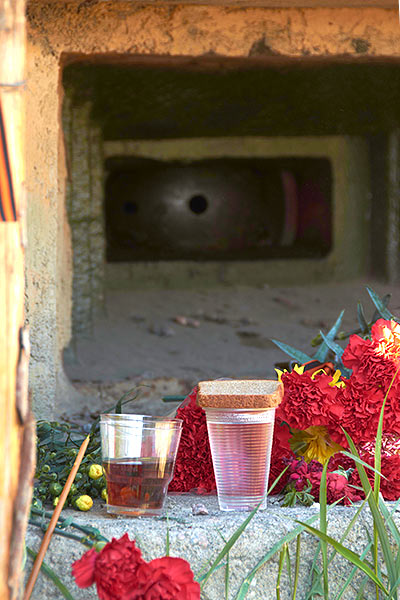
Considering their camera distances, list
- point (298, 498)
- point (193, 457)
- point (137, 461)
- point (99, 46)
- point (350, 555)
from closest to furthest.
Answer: point (350, 555) → point (137, 461) → point (298, 498) → point (193, 457) → point (99, 46)

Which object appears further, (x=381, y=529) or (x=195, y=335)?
(x=195, y=335)

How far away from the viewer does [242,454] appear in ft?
4.00

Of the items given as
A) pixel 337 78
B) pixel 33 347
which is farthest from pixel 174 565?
pixel 337 78

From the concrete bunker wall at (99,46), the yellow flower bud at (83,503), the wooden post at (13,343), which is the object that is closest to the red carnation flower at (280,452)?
the yellow flower bud at (83,503)

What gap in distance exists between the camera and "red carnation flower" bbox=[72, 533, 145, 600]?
0.88 meters

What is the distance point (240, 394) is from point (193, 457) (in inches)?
9.2

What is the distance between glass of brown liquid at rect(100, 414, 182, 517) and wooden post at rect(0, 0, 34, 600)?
318mm

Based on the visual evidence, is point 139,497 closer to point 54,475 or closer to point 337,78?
point 54,475

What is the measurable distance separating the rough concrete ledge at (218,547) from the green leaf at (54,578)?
0.04ft

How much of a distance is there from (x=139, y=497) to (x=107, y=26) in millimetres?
1515

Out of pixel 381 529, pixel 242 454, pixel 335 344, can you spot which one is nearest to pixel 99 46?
pixel 335 344

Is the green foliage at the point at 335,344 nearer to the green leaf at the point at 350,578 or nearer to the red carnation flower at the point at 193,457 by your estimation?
the red carnation flower at the point at 193,457

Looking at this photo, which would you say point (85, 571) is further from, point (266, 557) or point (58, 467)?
point (58, 467)

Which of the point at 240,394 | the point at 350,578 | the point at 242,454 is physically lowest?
the point at 350,578
